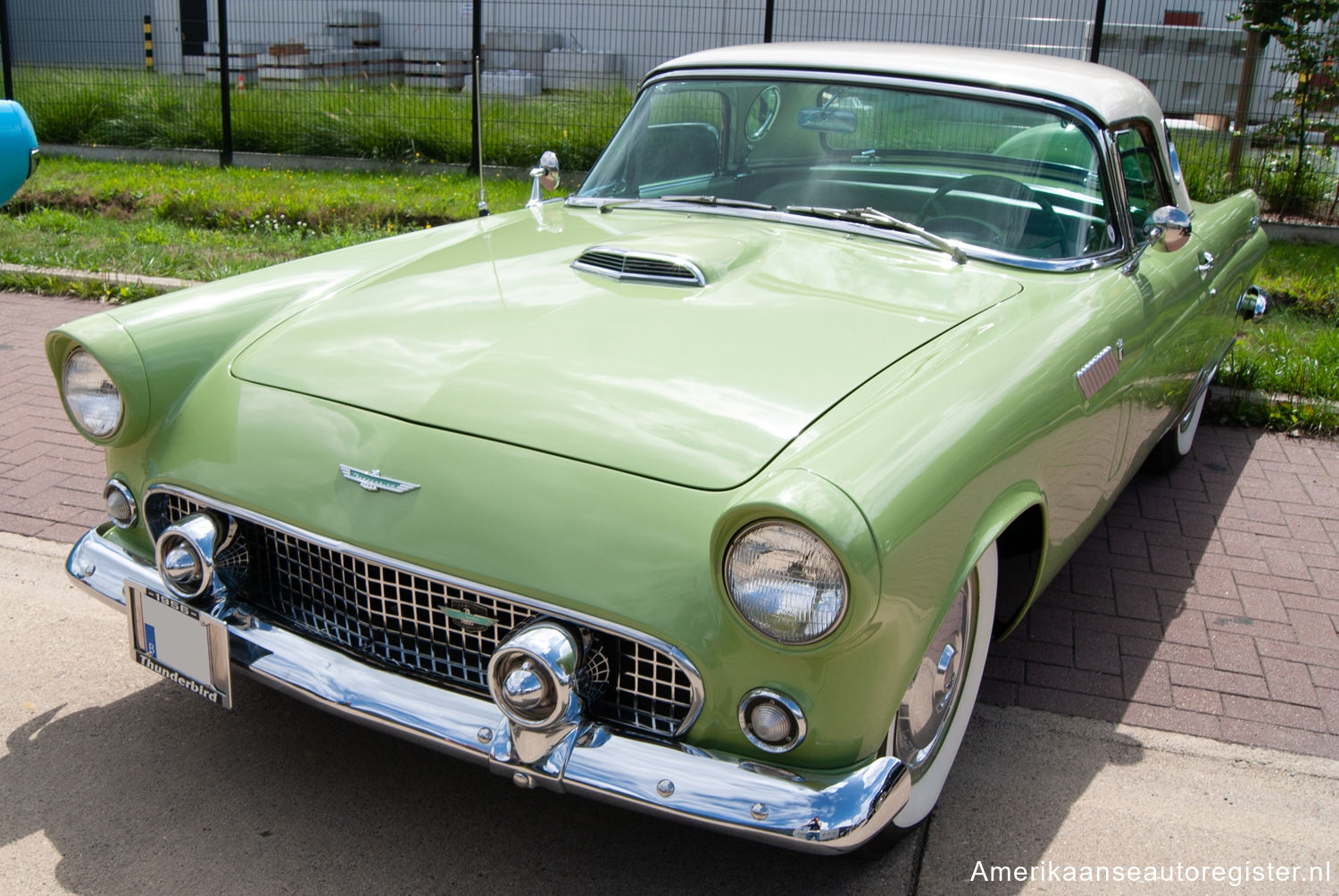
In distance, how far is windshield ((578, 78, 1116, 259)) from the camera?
3160 millimetres

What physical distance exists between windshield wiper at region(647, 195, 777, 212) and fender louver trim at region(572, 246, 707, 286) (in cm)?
60

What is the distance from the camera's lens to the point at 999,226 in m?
3.12

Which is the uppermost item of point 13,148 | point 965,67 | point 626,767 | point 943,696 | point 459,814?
point 965,67

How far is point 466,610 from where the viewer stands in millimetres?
2156

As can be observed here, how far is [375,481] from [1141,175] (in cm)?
273

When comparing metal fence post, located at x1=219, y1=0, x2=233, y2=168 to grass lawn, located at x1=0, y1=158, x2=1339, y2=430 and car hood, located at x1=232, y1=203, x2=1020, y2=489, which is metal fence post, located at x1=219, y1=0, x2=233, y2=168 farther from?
car hood, located at x1=232, y1=203, x2=1020, y2=489

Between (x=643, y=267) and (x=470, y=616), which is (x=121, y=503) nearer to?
(x=470, y=616)

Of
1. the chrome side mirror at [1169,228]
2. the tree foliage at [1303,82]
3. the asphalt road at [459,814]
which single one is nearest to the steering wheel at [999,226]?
the chrome side mirror at [1169,228]

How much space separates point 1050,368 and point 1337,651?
1.47m

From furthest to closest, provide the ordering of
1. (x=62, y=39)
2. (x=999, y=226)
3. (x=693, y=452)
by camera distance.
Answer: (x=62, y=39), (x=999, y=226), (x=693, y=452)

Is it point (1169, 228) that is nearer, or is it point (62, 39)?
point (1169, 228)

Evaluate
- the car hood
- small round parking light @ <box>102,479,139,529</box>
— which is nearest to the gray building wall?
the car hood

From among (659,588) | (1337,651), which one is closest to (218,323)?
(659,588)

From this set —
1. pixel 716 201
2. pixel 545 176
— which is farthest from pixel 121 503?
pixel 545 176
